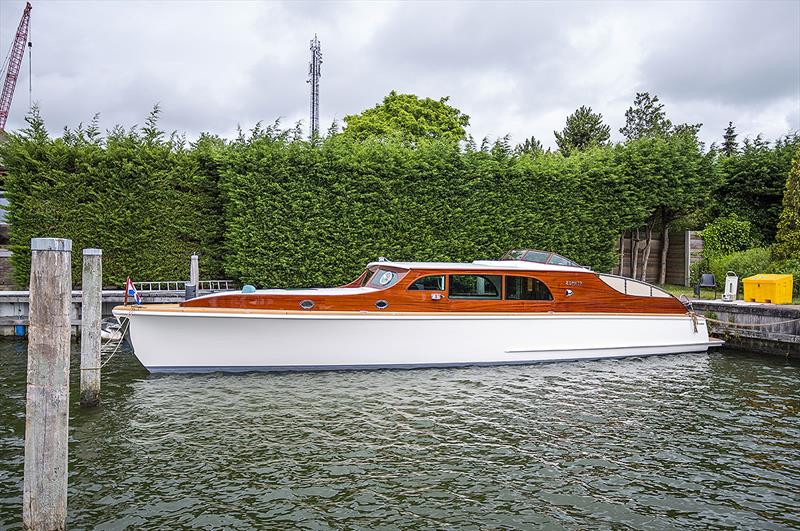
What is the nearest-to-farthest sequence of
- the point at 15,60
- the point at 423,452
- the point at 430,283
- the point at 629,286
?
1. the point at 423,452
2. the point at 430,283
3. the point at 629,286
4. the point at 15,60

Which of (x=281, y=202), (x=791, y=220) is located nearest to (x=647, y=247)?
(x=791, y=220)

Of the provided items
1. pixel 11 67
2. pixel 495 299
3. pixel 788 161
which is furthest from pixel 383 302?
pixel 11 67

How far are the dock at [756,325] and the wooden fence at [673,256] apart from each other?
170 inches

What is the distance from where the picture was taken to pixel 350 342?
31.3 feet

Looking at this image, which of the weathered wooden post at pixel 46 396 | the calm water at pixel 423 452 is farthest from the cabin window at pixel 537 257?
the weathered wooden post at pixel 46 396

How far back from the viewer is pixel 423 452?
621 cm

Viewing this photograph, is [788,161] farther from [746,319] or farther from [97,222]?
[97,222]

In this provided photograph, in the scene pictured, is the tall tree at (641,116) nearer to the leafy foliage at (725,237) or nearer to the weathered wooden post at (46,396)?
the leafy foliage at (725,237)

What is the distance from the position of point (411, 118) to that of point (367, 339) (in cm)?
2108

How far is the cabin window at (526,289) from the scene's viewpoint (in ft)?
34.3

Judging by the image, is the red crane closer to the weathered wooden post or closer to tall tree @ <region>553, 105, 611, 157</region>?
tall tree @ <region>553, 105, 611, 157</region>

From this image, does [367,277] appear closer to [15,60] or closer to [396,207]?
[396,207]

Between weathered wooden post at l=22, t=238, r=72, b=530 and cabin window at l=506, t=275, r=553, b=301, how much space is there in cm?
743

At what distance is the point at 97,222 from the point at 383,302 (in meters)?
7.31
